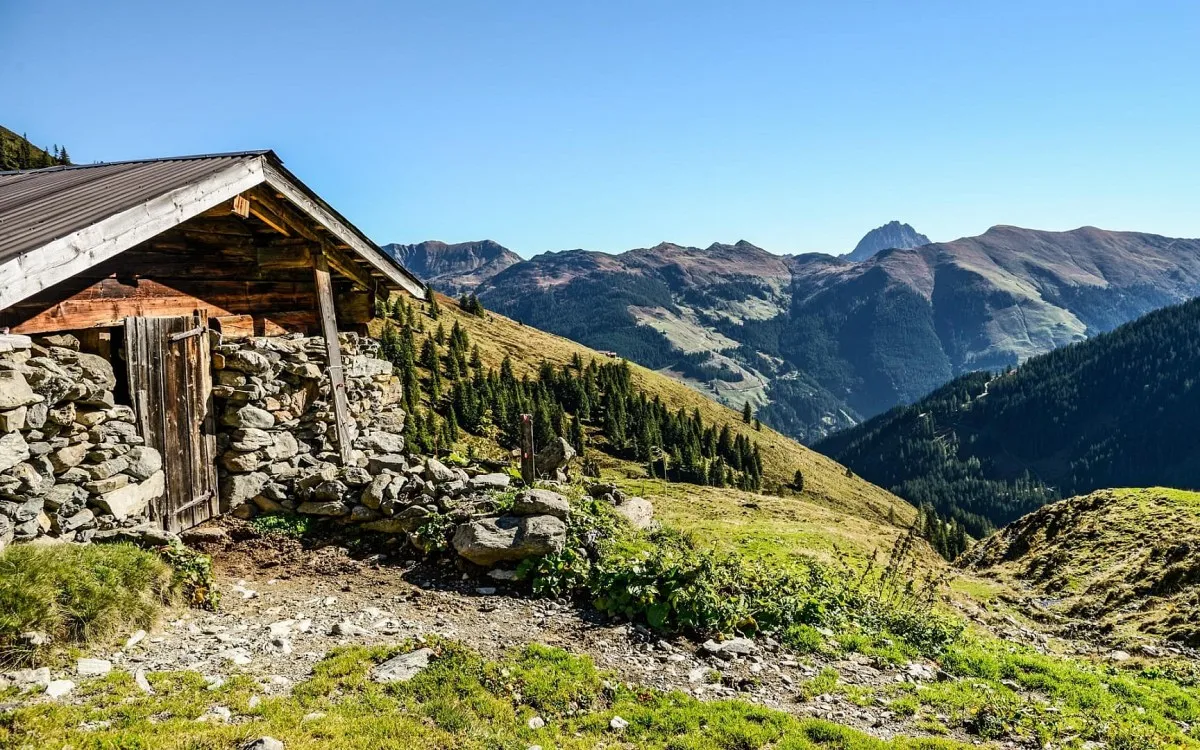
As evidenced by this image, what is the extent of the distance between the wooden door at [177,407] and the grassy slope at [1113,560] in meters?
23.1

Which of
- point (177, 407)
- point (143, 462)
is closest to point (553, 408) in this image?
point (177, 407)

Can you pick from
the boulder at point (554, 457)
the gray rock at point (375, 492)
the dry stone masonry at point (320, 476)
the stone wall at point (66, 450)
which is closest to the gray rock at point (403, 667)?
the dry stone masonry at point (320, 476)

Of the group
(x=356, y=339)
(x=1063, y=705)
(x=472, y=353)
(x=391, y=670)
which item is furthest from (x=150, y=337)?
(x=472, y=353)

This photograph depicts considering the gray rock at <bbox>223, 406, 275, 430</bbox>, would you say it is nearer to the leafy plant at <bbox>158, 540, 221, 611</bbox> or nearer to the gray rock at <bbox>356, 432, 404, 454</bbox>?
the gray rock at <bbox>356, 432, 404, 454</bbox>

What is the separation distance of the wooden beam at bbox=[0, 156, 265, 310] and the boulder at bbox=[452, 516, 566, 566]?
7227mm

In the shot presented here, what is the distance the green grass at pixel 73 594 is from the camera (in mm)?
7539

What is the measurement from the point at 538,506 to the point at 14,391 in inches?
327

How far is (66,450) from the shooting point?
33.5 feet

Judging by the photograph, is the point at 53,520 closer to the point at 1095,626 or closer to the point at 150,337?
the point at 150,337

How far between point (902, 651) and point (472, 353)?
106392 millimetres

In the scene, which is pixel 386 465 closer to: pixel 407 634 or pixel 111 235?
pixel 407 634

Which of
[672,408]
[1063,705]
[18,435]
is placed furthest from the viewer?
[672,408]

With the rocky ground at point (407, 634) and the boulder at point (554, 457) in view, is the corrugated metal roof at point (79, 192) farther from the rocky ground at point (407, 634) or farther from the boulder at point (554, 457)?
the boulder at point (554, 457)

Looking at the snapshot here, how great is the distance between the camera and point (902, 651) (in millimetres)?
11250
